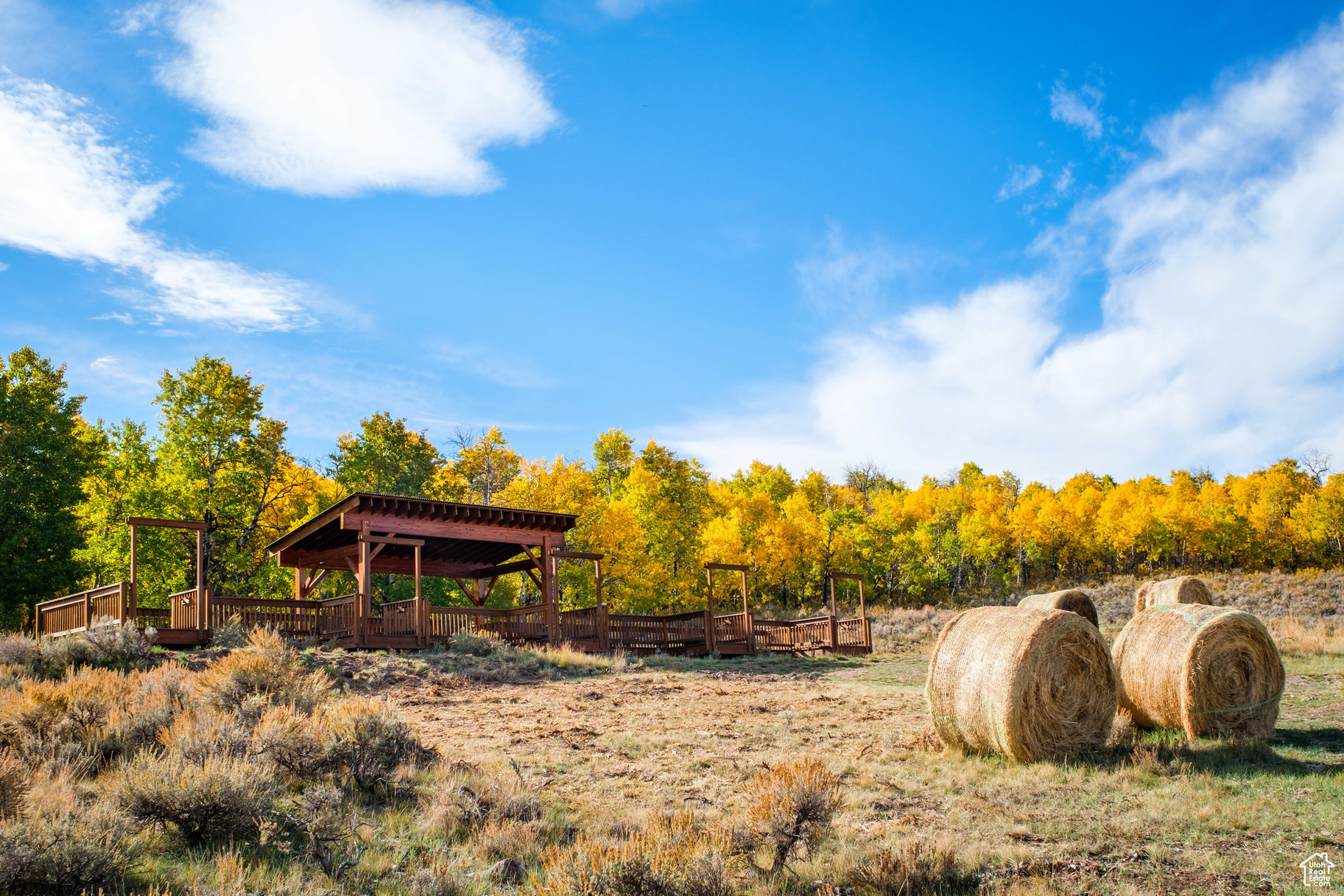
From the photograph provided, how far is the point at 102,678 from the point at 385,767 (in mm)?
5918

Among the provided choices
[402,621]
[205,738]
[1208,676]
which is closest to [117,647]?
[402,621]

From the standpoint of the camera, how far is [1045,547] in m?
66.6

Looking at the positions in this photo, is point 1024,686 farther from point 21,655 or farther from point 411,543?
point 411,543

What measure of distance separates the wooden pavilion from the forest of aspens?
8.41 metres

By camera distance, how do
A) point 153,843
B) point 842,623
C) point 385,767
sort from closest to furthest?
point 153,843, point 385,767, point 842,623

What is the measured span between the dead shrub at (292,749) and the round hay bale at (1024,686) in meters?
6.00

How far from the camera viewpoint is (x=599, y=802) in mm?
7160

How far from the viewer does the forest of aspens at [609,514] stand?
3005 centimetres

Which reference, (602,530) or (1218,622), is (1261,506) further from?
(1218,622)

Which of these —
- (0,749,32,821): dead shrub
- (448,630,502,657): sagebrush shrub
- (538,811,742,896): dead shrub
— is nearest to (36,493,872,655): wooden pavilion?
(448,630,502,657): sagebrush shrub

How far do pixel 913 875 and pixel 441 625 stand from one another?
56.1ft

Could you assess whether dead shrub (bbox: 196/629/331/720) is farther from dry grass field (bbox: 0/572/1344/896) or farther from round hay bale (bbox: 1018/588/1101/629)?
round hay bale (bbox: 1018/588/1101/629)

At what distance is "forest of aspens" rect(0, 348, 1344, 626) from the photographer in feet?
98.6

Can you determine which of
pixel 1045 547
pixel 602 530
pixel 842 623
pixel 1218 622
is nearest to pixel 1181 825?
pixel 1218 622
